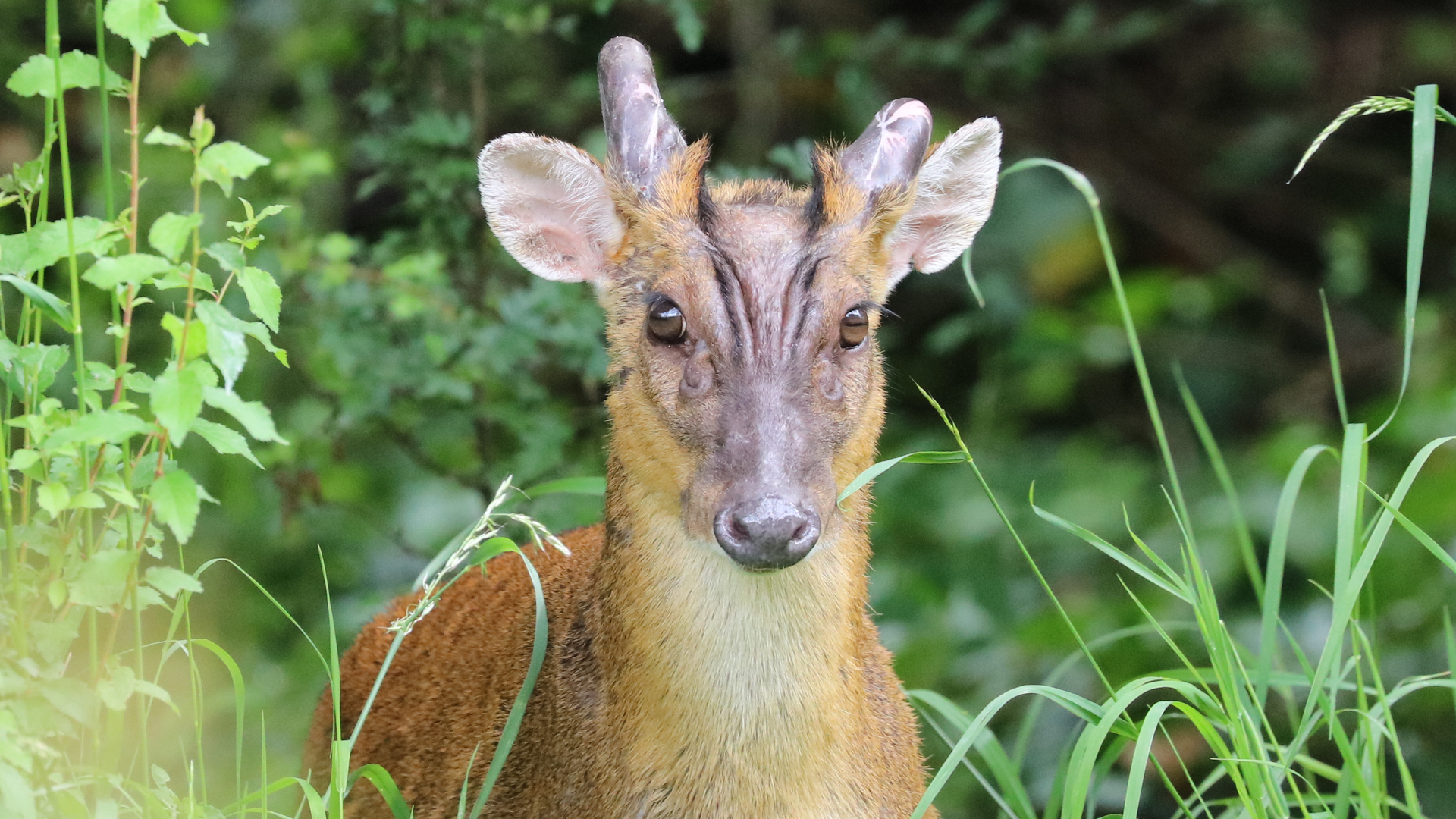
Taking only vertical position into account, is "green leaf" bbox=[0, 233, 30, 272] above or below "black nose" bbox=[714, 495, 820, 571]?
above

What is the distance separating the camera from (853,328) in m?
4.14

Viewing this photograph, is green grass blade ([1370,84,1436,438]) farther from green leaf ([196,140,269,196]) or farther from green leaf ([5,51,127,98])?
green leaf ([5,51,127,98])

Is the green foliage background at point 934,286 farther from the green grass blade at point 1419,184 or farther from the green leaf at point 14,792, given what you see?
the green leaf at point 14,792

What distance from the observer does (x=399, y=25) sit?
19.5 ft

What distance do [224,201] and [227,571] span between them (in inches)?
65.5

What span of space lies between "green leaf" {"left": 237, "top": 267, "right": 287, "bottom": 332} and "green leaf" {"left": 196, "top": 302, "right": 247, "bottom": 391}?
10cm

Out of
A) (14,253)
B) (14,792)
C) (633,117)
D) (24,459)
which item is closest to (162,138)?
(14,253)

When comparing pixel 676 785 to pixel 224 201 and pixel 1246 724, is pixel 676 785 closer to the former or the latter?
pixel 1246 724

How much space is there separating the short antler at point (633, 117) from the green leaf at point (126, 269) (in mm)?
1450

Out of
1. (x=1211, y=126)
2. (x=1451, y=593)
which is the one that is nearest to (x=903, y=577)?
(x=1451, y=593)

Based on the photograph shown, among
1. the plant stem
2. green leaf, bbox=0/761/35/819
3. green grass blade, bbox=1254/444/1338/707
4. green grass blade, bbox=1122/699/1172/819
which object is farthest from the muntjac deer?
green leaf, bbox=0/761/35/819

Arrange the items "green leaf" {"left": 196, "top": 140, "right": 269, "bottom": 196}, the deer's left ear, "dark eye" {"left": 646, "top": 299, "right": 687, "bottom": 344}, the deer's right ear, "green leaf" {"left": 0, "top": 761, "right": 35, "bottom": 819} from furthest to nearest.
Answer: the deer's left ear, the deer's right ear, "dark eye" {"left": 646, "top": 299, "right": 687, "bottom": 344}, "green leaf" {"left": 196, "top": 140, "right": 269, "bottom": 196}, "green leaf" {"left": 0, "top": 761, "right": 35, "bottom": 819}

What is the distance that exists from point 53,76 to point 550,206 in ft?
→ 4.99

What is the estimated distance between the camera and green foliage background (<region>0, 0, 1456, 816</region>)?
5852mm
